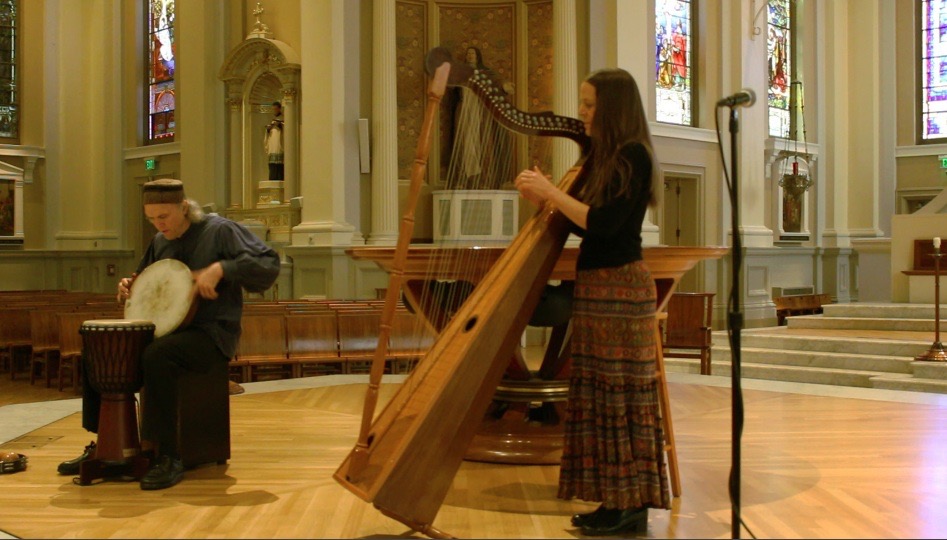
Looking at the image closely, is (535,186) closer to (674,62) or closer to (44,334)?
(44,334)

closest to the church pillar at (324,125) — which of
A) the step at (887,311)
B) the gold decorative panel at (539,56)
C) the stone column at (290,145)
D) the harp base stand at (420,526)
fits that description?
the stone column at (290,145)

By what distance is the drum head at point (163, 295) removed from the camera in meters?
4.27

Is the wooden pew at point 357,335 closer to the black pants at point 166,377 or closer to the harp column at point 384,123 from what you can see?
the black pants at point 166,377

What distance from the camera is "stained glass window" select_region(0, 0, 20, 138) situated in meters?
19.0

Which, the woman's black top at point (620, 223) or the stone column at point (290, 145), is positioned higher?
the stone column at point (290, 145)

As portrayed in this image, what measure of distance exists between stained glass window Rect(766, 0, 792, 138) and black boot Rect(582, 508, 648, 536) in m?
14.4

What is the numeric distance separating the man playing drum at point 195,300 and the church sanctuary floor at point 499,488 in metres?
0.21

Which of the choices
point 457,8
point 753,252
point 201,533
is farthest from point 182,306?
point 753,252

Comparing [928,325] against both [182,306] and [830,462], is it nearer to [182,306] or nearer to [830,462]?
[830,462]

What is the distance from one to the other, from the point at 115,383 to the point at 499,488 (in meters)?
1.75

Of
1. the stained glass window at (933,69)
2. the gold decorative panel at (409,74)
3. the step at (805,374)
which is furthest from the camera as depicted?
the stained glass window at (933,69)

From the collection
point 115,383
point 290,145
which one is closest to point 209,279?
point 115,383

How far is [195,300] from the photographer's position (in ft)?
14.1

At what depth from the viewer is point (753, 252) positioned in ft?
49.7
